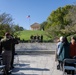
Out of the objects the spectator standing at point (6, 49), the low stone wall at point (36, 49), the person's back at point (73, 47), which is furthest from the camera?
the low stone wall at point (36, 49)

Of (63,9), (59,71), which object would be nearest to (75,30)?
(63,9)

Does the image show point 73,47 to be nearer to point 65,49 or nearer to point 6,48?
point 65,49

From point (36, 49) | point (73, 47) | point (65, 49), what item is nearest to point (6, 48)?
point (65, 49)

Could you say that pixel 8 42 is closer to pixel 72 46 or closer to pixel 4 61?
pixel 4 61

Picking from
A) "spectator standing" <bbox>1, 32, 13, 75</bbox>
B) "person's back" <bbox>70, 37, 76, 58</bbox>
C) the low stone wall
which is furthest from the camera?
the low stone wall

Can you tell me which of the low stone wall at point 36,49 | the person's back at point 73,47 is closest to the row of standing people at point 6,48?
the person's back at point 73,47

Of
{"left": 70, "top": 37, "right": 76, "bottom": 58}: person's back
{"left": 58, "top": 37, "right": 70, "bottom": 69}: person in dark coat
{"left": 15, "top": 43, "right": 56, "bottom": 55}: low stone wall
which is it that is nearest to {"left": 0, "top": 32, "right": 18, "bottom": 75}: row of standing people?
{"left": 58, "top": 37, "right": 70, "bottom": 69}: person in dark coat

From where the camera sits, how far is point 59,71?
10961 mm

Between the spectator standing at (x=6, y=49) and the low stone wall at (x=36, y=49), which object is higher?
the spectator standing at (x=6, y=49)

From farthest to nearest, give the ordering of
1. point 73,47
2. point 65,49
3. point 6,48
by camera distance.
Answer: point 65,49 → point 73,47 → point 6,48

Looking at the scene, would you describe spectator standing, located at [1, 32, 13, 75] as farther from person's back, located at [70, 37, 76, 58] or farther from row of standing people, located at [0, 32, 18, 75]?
person's back, located at [70, 37, 76, 58]

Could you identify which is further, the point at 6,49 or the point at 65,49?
the point at 65,49

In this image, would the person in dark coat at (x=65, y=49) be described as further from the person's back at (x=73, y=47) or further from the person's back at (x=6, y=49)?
the person's back at (x=6, y=49)

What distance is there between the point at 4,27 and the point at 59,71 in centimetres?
2499
